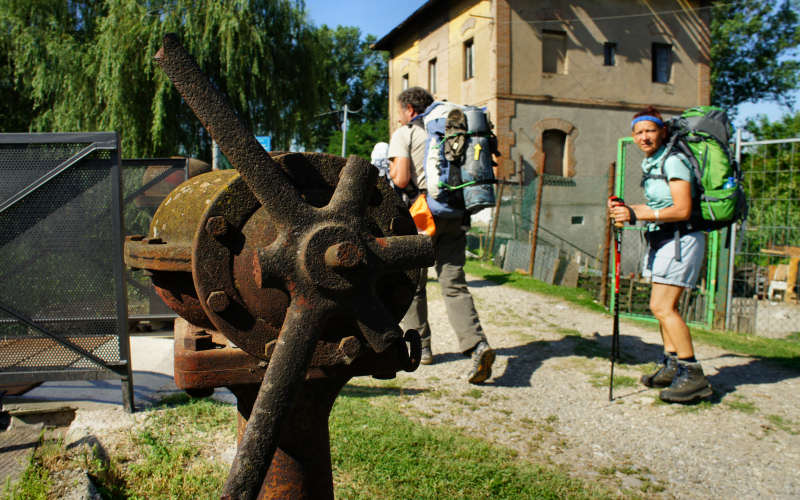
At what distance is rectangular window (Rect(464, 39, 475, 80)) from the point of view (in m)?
21.6

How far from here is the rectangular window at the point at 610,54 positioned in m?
21.3

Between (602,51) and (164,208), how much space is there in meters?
22.4

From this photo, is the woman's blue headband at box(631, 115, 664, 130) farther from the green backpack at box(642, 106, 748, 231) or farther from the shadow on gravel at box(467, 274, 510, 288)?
the shadow on gravel at box(467, 274, 510, 288)

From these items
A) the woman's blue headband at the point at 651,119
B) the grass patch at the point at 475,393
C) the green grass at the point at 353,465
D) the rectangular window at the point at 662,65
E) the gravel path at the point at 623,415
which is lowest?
the gravel path at the point at 623,415

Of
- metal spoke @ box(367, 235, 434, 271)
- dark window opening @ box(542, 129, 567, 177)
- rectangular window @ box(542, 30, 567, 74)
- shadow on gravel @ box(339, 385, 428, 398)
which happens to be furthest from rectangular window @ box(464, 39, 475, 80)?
metal spoke @ box(367, 235, 434, 271)

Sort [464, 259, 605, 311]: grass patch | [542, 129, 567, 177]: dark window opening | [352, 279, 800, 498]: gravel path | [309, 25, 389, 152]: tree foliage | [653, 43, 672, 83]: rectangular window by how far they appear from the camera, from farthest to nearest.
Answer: [309, 25, 389, 152]: tree foliage
[653, 43, 672, 83]: rectangular window
[542, 129, 567, 177]: dark window opening
[464, 259, 605, 311]: grass patch
[352, 279, 800, 498]: gravel path

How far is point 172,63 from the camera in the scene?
1165 millimetres

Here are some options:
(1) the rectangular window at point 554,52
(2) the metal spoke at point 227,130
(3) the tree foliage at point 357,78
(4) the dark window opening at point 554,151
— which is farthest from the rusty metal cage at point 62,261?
(3) the tree foliage at point 357,78

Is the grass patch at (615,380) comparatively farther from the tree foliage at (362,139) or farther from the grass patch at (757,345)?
the tree foliage at (362,139)

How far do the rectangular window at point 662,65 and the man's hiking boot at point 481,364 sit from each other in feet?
70.2

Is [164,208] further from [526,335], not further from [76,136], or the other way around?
[526,335]

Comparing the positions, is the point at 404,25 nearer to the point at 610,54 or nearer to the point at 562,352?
the point at 610,54

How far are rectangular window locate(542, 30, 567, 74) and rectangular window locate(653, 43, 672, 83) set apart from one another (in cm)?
404

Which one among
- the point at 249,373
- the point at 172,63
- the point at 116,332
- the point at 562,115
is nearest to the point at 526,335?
the point at 116,332
